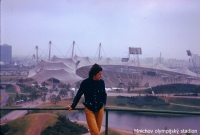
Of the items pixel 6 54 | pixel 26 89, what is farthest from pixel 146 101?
pixel 6 54

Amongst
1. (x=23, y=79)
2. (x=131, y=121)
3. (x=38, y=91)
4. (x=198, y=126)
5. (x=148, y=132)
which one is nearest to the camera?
(x=198, y=126)

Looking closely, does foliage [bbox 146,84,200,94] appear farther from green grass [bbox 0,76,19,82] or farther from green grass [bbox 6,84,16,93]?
green grass [bbox 0,76,19,82]

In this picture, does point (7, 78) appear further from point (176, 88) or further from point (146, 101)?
point (176, 88)

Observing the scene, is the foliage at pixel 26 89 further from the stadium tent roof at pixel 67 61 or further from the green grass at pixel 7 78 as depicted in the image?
the stadium tent roof at pixel 67 61

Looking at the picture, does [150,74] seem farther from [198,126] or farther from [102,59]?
[198,126]

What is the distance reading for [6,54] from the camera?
552 inches

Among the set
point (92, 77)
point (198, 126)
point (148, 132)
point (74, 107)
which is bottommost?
point (148, 132)

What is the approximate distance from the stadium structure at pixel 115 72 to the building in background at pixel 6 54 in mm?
1885

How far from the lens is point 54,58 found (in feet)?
53.3

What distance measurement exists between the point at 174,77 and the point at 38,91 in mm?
7688

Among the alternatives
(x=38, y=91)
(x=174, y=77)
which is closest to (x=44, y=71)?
(x=38, y=91)

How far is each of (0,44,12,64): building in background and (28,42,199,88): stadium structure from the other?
6.18ft

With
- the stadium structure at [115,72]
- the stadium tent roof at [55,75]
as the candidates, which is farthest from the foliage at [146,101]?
the stadium tent roof at [55,75]

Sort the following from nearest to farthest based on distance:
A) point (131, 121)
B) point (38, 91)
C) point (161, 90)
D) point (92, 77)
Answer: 1. point (92, 77)
2. point (131, 121)
3. point (161, 90)
4. point (38, 91)
